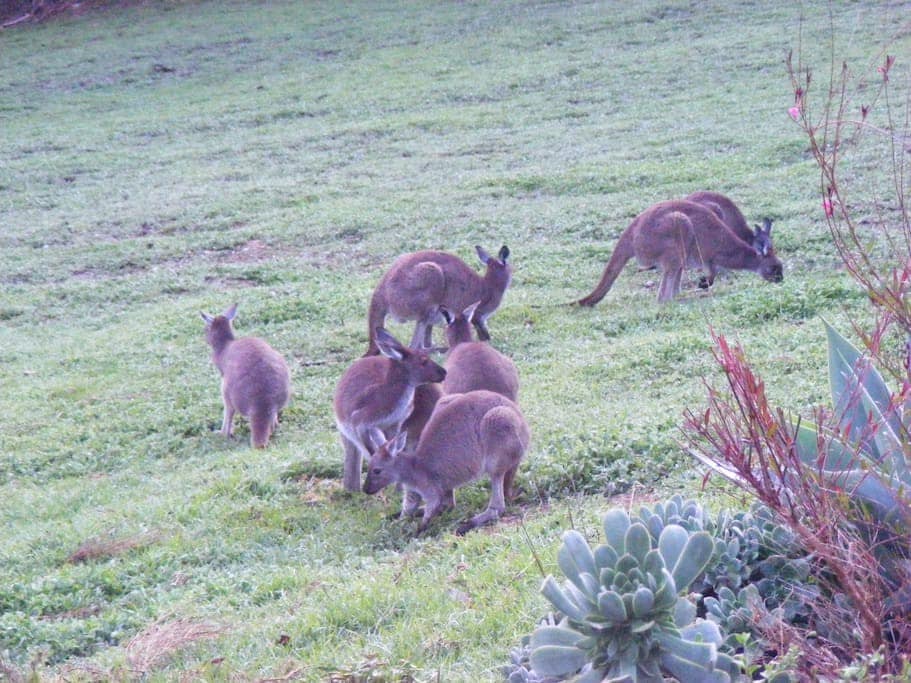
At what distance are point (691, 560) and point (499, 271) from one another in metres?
7.58

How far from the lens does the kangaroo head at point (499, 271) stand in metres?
10.5

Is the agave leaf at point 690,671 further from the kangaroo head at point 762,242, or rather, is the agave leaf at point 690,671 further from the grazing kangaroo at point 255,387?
the kangaroo head at point 762,242

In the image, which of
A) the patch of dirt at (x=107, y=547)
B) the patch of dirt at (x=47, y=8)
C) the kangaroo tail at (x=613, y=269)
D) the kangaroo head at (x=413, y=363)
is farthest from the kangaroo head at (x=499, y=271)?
the patch of dirt at (x=47, y=8)

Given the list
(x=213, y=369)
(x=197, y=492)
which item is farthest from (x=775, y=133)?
(x=197, y=492)

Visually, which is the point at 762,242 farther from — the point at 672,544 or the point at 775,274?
the point at 672,544

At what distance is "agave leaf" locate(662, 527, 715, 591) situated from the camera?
3.06m

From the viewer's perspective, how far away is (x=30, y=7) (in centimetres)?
3456

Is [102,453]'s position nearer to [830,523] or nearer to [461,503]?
[461,503]

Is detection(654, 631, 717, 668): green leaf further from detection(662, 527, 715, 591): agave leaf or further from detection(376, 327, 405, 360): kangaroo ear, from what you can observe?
detection(376, 327, 405, 360): kangaroo ear

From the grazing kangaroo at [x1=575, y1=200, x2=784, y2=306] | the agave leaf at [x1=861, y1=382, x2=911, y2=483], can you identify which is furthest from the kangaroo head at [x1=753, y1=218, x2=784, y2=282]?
the agave leaf at [x1=861, y1=382, x2=911, y2=483]

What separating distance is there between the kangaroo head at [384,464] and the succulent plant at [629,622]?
11.8 feet

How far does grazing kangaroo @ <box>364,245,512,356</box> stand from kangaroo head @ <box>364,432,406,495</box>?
309 centimetres

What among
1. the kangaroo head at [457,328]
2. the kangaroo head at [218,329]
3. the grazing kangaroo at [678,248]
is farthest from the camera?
the grazing kangaroo at [678,248]

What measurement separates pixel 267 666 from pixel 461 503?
276cm
